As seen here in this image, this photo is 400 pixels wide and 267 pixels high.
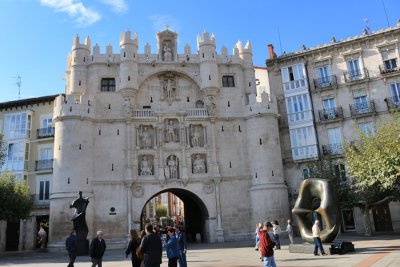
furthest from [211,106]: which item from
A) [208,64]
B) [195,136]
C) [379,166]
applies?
[379,166]

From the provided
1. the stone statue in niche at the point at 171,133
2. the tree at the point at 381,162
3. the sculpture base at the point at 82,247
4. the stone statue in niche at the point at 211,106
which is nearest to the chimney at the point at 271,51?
the stone statue in niche at the point at 211,106

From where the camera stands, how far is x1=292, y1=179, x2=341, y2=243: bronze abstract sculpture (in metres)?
17.8

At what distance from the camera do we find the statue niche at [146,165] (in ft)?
109

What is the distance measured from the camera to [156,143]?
111 ft

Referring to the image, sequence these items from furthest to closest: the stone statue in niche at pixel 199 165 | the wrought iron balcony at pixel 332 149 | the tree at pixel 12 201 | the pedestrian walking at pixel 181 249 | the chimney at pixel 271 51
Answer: the chimney at pixel 271 51, the wrought iron balcony at pixel 332 149, the stone statue in niche at pixel 199 165, the tree at pixel 12 201, the pedestrian walking at pixel 181 249

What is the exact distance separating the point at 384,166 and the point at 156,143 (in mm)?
18979

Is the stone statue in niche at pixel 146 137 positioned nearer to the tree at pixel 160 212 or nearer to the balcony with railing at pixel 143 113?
the balcony with railing at pixel 143 113

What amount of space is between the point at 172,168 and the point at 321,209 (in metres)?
17.5

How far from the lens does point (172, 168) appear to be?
110 ft

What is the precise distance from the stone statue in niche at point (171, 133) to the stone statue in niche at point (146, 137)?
1493mm

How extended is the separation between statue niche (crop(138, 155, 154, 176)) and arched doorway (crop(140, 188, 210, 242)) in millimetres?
2150

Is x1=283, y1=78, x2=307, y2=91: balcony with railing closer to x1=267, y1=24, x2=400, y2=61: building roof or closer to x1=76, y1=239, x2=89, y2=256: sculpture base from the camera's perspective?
x1=267, y1=24, x2=400, y2=61: building roof

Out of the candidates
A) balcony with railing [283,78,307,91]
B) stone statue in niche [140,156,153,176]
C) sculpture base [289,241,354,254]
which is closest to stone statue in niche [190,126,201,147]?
stone statue in niche [140,156,153,176]

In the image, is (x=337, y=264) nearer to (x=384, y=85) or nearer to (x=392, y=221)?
(x=392, y=221)
